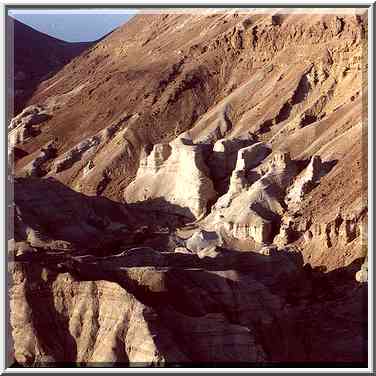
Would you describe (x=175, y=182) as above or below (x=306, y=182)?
above

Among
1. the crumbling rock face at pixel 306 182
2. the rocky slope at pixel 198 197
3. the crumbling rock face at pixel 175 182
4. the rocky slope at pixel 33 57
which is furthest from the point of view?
the rocky slope at pixel 33 57

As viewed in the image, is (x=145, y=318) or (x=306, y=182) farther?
(x=306, y=182)

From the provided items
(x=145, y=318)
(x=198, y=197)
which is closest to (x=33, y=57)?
(x=198, y=197)

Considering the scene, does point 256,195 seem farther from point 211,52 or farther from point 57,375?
point 57,375

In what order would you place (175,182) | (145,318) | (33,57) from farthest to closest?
(33,57), (175,182), (145,318)

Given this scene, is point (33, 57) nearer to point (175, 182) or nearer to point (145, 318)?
point (175, 182)

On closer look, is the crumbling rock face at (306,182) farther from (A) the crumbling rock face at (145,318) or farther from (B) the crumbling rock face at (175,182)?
(A) the crumbling rock face at (145,318)

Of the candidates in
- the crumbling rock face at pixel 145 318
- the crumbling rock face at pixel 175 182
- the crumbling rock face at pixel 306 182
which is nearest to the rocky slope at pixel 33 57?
the crumbling rock face at pixel 175 182

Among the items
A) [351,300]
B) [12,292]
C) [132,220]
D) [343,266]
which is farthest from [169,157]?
[12,292]
